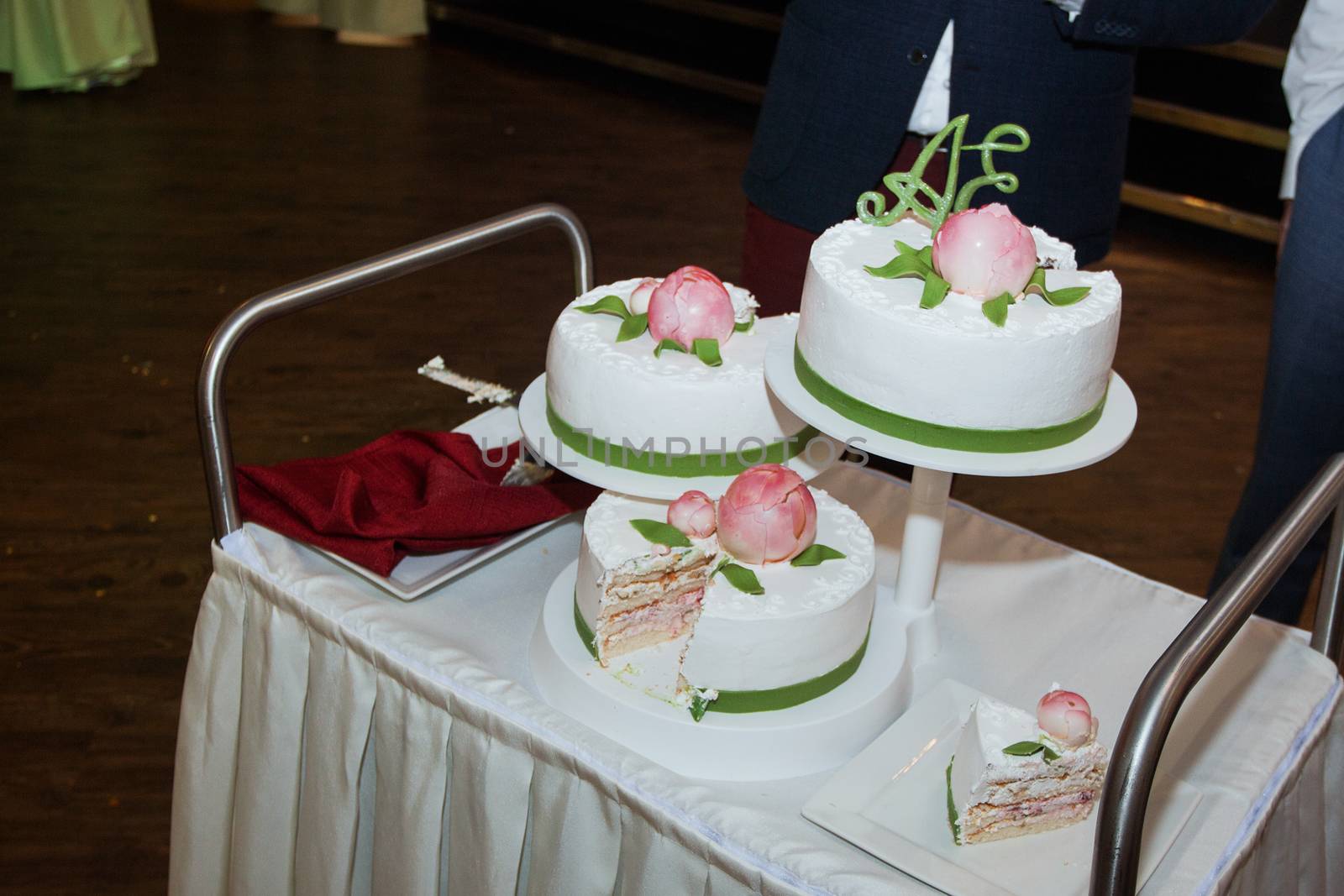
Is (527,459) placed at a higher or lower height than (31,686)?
higher

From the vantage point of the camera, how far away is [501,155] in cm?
502

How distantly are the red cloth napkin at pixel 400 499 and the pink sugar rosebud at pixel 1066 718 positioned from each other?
59cm

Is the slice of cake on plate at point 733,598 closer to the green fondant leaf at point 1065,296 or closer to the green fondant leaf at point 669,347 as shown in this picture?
the green fondant leaf at point 669,347

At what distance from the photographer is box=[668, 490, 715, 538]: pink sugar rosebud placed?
1.08 m

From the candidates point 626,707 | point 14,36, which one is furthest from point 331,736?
point 14,36

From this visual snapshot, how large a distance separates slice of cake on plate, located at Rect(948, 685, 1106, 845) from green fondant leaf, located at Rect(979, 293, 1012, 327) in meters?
0.28

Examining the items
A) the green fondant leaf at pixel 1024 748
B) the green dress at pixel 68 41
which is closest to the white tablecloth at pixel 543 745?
the green fondant leaf at pixel 1024 748

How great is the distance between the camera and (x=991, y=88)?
1.53 m

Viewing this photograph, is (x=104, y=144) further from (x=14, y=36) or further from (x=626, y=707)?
(x=626, y=707)

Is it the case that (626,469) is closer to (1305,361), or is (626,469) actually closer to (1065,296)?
(1065,296)

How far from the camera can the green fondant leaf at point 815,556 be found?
107cm

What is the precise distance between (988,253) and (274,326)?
9.71ft

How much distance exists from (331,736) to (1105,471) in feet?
7.71

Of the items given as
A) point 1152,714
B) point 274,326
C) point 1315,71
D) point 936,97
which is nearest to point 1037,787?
point 1152,714
